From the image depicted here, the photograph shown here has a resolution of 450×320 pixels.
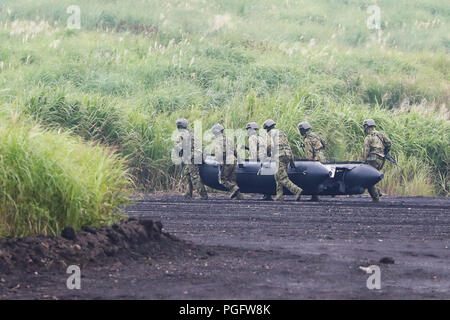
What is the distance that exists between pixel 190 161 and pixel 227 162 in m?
0.81

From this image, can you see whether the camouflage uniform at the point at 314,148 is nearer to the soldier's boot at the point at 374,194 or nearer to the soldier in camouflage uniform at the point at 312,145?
the soldier in camouflage uniform at the point at 312,145

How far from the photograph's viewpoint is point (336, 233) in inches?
532

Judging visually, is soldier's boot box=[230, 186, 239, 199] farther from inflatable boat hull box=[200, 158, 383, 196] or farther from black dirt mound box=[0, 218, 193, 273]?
black dirt mound box=[0, 218, 193, 273]

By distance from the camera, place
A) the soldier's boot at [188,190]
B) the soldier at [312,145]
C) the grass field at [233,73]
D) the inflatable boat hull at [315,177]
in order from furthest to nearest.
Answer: the grass field at [233,73] < the soldier at [312,145] < the soldier's boot at [188,190] < the inflatable boat hull at [315,177]

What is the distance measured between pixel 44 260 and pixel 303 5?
114 ft

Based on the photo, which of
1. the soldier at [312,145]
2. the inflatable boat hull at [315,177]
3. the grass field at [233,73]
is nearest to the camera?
the inflatable boat hull at [315,177]

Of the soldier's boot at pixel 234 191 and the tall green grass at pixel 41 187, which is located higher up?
the tall green grass at pixel 41 187

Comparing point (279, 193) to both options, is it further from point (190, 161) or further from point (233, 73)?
point (233, 73)

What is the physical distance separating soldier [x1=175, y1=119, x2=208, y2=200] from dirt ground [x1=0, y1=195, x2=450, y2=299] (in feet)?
11.3

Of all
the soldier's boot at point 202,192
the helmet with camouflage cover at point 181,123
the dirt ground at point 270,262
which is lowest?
the soldier's boot at point 202,192

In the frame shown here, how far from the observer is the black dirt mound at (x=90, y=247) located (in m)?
9.77

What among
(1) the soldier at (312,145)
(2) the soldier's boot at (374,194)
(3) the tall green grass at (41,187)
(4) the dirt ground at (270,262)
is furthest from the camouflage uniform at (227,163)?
(3) the tall green grass at (41,187)

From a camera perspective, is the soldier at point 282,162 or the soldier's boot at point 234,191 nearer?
the soldier at point 282,162

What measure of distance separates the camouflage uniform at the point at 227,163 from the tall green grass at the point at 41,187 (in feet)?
28.5
